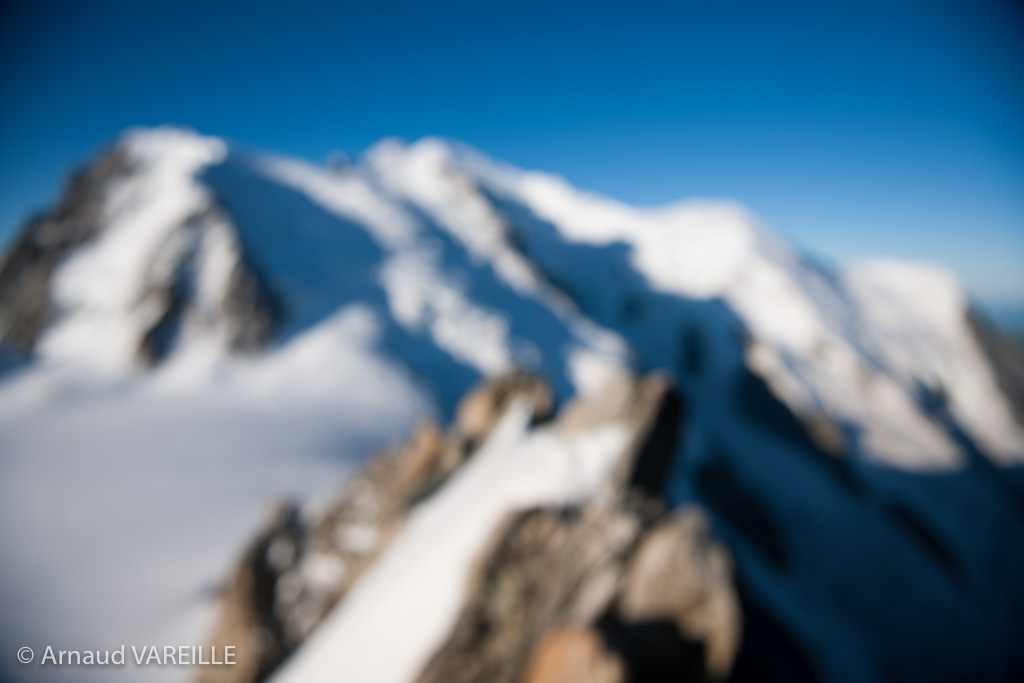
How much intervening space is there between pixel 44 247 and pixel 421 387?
37.9 m

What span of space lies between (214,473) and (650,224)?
78789 mm

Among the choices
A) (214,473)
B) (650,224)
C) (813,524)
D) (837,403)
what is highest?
(650,224)

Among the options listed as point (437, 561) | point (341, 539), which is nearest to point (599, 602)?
point (437, 561)

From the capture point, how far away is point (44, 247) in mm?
36875

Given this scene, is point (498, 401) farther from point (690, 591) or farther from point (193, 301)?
point (193, 301)

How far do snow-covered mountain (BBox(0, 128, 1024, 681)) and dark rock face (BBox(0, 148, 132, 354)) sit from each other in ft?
0.98

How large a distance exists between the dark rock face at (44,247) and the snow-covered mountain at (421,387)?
0.98ft

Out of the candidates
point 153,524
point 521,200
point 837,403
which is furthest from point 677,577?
point 521,200

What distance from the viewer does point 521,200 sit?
8125 cm

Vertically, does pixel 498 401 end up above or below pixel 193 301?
below

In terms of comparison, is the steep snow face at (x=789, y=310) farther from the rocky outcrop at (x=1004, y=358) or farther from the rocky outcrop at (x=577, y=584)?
the rocky outcrop at (x=577, y=584)

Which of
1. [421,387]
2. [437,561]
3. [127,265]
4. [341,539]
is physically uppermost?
A: [127,265]

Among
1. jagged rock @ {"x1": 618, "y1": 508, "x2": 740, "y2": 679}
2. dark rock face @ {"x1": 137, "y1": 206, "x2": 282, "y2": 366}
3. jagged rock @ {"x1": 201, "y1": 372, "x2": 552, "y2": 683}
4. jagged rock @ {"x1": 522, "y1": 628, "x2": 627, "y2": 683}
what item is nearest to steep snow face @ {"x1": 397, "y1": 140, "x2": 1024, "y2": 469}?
dark rock face @ {"x1": 137, "y1": 206, "x2": 282, "y2": 366}

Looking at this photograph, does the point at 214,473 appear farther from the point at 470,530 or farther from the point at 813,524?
the point at 813,524
